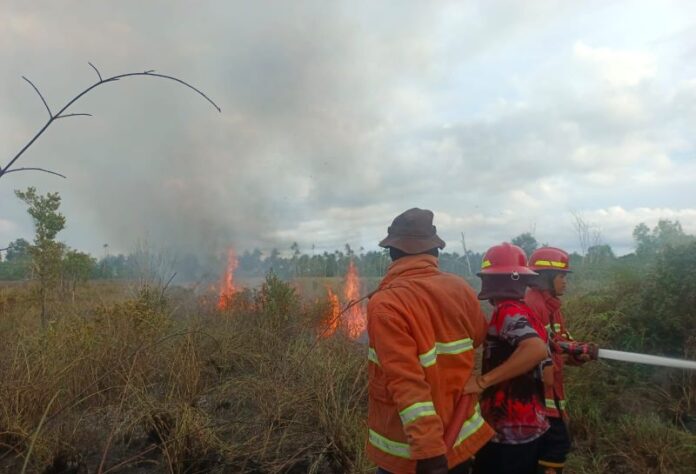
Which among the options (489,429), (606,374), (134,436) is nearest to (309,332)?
(134,436)

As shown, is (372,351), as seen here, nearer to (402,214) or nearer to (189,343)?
(402,214)

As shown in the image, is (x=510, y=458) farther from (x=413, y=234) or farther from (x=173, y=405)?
(x=173, y=405)

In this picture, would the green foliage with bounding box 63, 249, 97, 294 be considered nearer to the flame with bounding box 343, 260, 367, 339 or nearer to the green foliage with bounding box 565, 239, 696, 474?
the flame with bounding box 343, 260, 367, 339

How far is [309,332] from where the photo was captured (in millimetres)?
6891

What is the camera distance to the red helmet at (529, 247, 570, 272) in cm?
336

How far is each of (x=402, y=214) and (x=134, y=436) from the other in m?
3.52

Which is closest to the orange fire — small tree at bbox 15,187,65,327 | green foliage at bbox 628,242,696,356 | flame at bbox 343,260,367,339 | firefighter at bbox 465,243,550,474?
flame at bbox 343,260,367,339

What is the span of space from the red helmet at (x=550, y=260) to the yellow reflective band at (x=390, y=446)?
1.88 m

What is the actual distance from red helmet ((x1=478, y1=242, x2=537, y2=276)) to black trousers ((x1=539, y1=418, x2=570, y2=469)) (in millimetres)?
1119

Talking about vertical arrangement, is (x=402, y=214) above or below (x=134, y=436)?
above

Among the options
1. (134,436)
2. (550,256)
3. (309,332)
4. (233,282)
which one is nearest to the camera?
(550,256)

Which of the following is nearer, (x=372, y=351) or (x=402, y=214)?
(x=372, y=351)

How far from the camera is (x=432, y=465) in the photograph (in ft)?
5.87

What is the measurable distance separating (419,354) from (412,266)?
430mm
